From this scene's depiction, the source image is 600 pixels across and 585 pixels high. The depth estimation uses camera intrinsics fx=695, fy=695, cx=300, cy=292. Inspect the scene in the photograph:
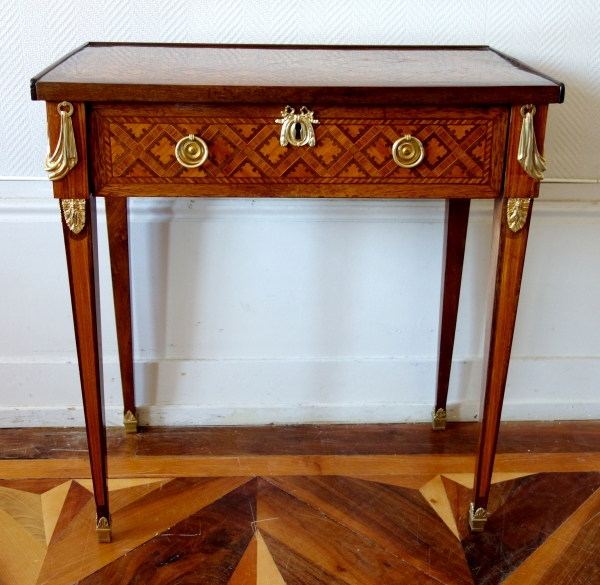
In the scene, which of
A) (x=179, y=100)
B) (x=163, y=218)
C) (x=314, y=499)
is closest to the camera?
(x=179, y=100)

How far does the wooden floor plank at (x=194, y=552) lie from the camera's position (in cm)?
99

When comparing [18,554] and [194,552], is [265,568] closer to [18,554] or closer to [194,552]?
[194,552]

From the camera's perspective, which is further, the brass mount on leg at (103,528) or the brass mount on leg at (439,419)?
the brass mount on leg at (439,419)

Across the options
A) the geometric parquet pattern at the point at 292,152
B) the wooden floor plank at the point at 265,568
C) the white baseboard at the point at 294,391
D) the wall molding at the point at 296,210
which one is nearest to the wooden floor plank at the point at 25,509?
the white baseboard at the point at 294,391

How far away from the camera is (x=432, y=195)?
0.87m

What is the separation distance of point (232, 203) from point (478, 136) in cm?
54

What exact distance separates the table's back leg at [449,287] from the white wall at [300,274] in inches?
1.7

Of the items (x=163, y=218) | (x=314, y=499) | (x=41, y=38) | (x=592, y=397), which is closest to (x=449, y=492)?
(x=314, y=499)

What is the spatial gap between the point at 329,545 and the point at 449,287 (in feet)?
1.64

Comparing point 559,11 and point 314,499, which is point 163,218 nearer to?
point 314,499

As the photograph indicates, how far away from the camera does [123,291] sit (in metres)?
1.23

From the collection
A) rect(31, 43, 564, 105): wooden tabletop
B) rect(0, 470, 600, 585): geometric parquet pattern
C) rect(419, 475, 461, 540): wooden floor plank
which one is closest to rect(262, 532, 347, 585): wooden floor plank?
rect(0, 470, 600, 585): geometric parquet pattern

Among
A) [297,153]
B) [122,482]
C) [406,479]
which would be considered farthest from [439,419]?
[297,153]

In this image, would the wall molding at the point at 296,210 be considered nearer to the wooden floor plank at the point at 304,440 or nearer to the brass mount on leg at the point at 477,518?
the wooden floor plank at the point at 304,440
